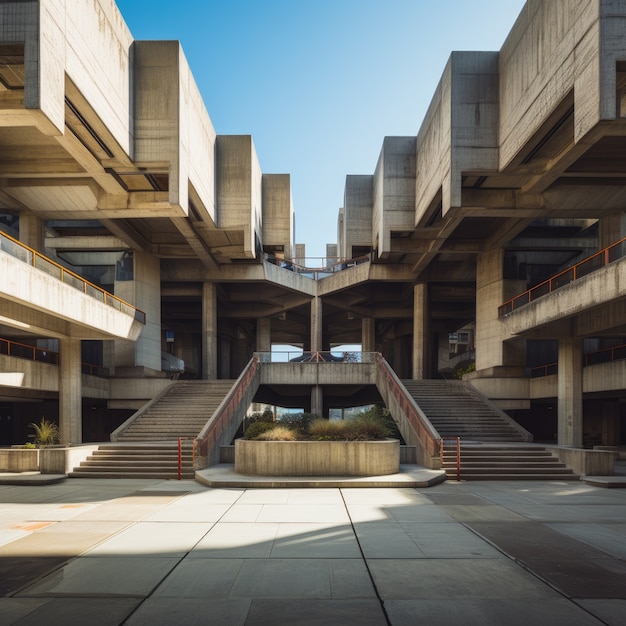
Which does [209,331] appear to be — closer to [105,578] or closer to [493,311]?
[493,311]

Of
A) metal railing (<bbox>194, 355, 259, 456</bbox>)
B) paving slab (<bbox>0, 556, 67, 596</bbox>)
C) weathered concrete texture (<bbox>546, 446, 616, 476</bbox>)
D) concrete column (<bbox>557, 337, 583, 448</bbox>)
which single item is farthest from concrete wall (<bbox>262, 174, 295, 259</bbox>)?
paving slab (<bbox>0, 556, 67, 596</bbox>)

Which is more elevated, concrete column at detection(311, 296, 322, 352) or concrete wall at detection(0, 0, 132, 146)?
concrete wall at detection(0, 0, 132, 146)

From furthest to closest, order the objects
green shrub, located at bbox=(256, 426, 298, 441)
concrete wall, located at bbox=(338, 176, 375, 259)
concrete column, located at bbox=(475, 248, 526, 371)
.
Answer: concrete wall, located at bbox=(338, 176, 375, 259) < concrete column, located at bbox=(475, 248, 526, 371) < green shrub, located at bbox=(256, 426, 298, 441)

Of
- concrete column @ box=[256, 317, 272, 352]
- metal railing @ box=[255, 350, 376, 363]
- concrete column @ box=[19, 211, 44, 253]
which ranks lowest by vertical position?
metal railing @ box=[255, 350, 376, 363]

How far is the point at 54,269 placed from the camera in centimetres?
1931

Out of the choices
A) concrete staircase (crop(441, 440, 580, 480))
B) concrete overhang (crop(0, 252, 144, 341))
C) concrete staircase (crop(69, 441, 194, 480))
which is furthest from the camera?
concrete staircase (crop(69, 441, 194, 480))

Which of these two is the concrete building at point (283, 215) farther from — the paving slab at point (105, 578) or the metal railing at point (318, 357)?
the paving slab at point (105, 578)

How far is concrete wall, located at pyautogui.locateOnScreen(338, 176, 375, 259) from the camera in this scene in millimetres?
40750

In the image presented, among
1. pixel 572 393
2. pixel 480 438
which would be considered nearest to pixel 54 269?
pixel 480 438

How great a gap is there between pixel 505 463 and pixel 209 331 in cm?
2298

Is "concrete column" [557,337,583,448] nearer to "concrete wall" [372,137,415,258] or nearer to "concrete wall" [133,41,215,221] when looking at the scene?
"concrete wall" [372,137,415,258]

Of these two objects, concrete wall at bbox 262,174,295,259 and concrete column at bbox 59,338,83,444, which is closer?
concrete column at bbox 59,338,83,444

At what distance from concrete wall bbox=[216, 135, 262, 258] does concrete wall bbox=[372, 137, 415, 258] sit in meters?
7.63

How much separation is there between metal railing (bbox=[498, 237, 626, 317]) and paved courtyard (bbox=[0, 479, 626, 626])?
762 centimetres
